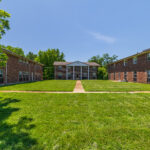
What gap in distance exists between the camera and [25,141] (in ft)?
7.02

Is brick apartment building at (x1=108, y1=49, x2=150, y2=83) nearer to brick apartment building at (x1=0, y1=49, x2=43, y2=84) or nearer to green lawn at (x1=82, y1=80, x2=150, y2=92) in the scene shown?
green lawn at (x1=82, y1=80, x2=150, y2=92)

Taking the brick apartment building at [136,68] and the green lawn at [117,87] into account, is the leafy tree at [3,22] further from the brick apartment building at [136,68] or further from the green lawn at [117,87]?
the brick apartment building at [136,68]

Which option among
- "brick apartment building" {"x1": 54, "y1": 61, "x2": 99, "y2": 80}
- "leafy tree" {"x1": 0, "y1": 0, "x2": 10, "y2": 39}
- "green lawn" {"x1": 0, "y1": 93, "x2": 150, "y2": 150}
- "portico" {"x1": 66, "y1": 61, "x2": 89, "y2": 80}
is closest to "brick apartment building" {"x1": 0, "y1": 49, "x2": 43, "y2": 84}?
"leafy tree" {"x1": 0, "y1": 0, "x2": 10, "y2": 39}

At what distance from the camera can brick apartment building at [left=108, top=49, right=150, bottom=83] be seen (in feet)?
52.3

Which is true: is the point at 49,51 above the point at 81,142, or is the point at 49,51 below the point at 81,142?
above

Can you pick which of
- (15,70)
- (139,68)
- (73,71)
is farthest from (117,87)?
(73,71)

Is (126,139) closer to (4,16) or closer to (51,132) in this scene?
(51,132)

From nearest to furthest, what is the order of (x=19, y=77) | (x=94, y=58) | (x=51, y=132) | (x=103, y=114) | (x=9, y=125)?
1. (x=51, y=132)
2. (x=9, y=125)
3. (x=103, y=114)
4. (x=19, y=77)
5. (x=94, y=58)

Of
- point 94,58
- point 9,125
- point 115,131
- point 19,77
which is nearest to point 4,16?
point 9,125

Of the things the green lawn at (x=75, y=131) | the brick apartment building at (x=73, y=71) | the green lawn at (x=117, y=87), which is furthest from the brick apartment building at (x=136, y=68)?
the green lawn at (x=75, y=131)

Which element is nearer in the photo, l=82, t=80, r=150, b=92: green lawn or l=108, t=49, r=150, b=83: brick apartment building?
l=82, t=80, r=150, b=92: green lawn

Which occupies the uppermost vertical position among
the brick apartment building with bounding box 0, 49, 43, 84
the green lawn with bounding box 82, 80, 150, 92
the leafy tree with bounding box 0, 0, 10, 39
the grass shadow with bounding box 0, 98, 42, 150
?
the leafy tree with bounding box 0, 0, 10, 39

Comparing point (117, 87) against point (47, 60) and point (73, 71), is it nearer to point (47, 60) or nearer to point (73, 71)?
point (73, 71)

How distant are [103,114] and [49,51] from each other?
40.9 meters
